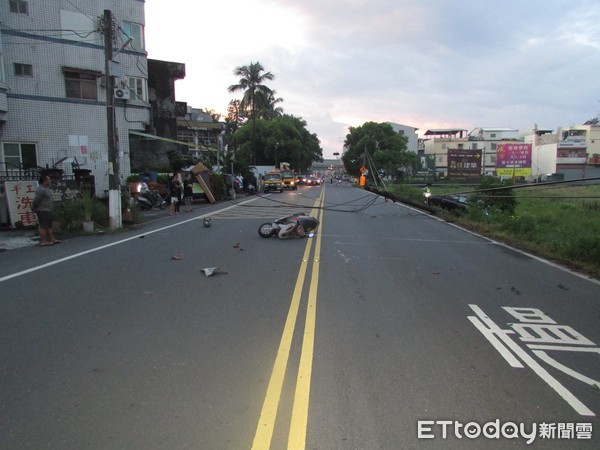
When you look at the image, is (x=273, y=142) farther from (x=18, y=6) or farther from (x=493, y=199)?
(x=493, y=199)

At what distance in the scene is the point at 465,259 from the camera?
10.0m

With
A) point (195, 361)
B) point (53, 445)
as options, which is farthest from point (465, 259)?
point (53, 445)

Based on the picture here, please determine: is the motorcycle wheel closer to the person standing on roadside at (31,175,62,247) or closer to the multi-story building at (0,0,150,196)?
the person standing on roadside at (31,175,62,247)

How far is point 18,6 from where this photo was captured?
21328mm

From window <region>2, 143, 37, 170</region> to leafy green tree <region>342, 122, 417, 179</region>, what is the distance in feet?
172

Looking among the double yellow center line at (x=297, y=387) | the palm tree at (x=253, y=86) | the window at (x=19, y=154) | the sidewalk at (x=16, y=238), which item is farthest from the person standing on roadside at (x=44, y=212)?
the palm tree at (x=253, y=86)

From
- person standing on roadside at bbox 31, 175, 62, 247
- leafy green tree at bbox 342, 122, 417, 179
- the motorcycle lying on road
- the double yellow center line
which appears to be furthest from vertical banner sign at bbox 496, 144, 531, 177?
the double yellow center line

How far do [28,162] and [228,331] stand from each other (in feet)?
70.1

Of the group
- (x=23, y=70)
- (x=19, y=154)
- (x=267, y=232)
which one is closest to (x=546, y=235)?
(x=267, y=232)

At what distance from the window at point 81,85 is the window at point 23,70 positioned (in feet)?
5.20

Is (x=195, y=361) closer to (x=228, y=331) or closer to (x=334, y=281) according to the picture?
(x=228, y=331)

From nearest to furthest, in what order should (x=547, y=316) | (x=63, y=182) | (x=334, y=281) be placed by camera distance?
(x=547, y=316), (x=334, y=281), (x=63, y=182)

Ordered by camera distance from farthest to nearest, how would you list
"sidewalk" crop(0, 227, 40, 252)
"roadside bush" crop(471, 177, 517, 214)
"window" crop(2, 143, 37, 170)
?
1. "window" crop(2, 143, 37, 170)
2. "roadside bush" crop(471, 177, 517, 214)
3. "sidewalk" crop(0, 227, 40, 252)

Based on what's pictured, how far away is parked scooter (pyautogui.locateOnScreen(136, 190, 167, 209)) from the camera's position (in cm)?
2164
